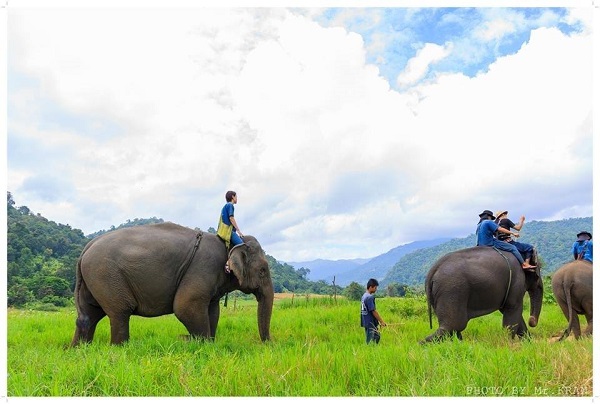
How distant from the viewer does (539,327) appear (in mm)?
9930

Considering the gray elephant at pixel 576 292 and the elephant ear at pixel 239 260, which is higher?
the elephant ear at pixel 239 260

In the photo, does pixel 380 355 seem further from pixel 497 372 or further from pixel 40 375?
pixel 40 375

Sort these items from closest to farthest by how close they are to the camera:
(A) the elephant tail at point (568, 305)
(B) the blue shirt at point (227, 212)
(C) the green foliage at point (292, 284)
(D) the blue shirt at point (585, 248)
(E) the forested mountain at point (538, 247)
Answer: (B) the blue shirt at point (227, 212), (A) the elephant tail at point (568, 305), (D) the blue shirt at point (585, 248), (C) the green foliage at point (292, 284), (E) the forested mountain at point (538, 247)

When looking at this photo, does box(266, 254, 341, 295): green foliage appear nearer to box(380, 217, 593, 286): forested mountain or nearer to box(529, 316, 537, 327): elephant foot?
box(529, 316, 537, 327): elephant foot

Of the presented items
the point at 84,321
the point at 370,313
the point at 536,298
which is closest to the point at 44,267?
the point at 84,321

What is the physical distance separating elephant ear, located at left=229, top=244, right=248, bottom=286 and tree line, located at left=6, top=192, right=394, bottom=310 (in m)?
10.5

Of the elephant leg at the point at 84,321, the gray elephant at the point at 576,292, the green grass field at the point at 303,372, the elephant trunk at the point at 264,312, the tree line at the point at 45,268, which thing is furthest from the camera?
the tree line at the point at 45,268

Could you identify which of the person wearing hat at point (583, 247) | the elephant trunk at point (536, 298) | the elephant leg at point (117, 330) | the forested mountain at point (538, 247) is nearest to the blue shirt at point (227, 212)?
the elephant leg at point (117, 330)

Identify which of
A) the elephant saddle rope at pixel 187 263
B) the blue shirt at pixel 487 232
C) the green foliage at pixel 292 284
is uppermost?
the blue shirt at pixel 487 232

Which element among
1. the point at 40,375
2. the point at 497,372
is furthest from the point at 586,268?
the point at 40,375

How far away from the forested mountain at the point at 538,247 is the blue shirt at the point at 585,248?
82.5 metres

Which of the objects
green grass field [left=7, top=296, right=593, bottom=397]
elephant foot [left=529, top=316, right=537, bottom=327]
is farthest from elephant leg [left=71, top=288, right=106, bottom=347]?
elephant foot [left=529, top=316, right=537, bottom=327]

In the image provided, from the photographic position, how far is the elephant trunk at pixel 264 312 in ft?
24.7

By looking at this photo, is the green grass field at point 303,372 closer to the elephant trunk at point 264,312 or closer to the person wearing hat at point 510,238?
the elephant trunk at point 264,312
